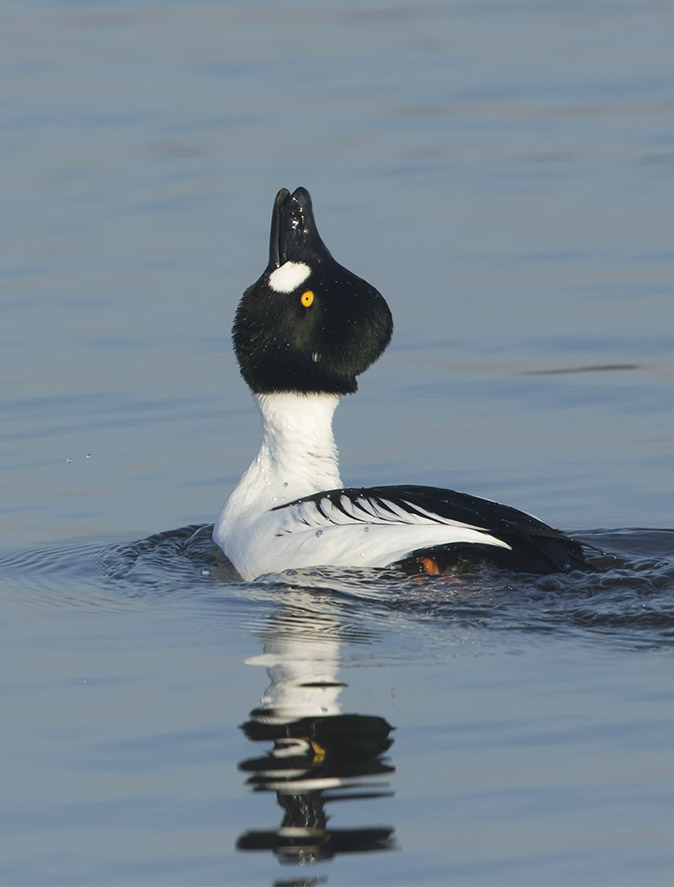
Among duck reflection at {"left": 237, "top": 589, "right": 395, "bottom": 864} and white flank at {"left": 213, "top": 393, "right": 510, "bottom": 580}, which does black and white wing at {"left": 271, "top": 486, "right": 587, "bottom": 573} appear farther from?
duck reflection at {"left": 237, "top": 589, "right": 395, "bottom": 864}

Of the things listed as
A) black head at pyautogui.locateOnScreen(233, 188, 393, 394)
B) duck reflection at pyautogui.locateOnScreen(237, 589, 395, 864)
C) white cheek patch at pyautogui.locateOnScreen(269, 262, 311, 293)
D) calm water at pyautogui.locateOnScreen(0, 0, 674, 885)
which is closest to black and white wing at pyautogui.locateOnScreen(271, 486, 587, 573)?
calm water at pyautogui.locateOnScreen(0, 0, 674, 885)

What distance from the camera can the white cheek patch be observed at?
344 inches

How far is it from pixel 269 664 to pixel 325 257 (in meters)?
2.58

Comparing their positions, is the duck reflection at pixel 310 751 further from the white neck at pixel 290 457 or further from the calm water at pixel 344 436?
the white neck at pixel 290 457

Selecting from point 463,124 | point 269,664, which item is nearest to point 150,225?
point 463,124

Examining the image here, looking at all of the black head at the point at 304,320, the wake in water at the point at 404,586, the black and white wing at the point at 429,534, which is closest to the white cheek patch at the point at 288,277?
the black head at the point at 304,320

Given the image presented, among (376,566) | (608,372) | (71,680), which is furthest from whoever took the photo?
(608,372)

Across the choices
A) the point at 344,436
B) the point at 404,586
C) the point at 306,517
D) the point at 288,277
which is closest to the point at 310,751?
the point at 404,586

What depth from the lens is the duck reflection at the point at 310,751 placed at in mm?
5359

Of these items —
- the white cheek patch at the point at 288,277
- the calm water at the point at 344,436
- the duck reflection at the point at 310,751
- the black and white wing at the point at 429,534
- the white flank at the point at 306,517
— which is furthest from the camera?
the white cheek patch at the point at 288,277

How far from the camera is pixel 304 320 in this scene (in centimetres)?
865

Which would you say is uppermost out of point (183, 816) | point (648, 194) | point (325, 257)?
point (648, 194)

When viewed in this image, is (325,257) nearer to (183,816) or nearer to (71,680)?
(71,680)

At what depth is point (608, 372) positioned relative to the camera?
11281mm
